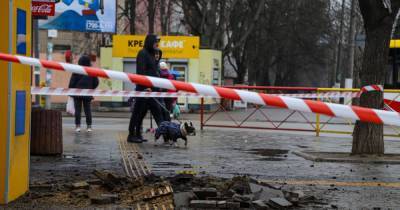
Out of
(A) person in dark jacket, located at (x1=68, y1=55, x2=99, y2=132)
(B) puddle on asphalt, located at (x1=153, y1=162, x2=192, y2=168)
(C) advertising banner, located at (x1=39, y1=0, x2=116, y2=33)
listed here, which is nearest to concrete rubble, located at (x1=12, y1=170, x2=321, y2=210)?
(B) puddle on asphalt, located at (x1=153, y1=162, x2=192, y2=168)

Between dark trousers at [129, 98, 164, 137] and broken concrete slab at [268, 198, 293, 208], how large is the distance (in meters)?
6.43

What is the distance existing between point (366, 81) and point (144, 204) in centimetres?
564

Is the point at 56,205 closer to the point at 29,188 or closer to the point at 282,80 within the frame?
the point at 29,188

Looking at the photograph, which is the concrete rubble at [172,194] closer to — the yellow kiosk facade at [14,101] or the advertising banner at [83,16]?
the yellow kiosk facade at [14,101]

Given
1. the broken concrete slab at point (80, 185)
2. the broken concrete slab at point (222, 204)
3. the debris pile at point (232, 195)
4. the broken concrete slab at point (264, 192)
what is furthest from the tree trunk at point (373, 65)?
the broken concrete slab at point (80, 185)

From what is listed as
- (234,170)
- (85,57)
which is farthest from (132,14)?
(234,170)

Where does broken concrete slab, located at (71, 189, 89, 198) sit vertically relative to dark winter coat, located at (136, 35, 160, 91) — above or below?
below

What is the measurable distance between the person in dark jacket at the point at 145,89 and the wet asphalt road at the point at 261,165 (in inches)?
17.6

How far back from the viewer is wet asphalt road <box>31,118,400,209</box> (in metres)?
7.45

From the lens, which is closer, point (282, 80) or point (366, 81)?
point (366, 81)

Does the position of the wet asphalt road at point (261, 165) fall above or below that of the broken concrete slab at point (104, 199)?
below

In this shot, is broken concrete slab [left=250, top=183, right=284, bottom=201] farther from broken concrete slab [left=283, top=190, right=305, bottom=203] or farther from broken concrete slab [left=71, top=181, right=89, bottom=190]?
broken concrete slab [left=71, top=181, right=89, bottom=190]

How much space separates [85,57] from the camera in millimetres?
15102

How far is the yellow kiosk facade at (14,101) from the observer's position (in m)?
5.98
